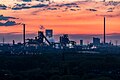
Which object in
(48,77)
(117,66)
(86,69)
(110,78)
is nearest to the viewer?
(110,78)

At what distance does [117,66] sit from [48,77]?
2781cm

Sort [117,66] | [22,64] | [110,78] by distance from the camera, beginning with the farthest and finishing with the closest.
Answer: [22,64], [117,66], [110,78]

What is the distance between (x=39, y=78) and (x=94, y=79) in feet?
27.2

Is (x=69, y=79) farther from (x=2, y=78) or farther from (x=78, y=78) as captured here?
(x=2, y=78)

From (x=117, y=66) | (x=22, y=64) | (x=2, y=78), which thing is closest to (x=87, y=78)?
(x=2, y=78)

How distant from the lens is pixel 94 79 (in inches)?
3049

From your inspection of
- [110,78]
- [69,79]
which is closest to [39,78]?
[69,79]

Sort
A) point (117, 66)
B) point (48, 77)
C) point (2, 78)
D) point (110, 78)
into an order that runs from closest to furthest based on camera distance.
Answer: point (2, 78) < point (110, 78) < point (48, 77) < point (117, 66)

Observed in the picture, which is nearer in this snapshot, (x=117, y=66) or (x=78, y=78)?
(x=78, y=78)

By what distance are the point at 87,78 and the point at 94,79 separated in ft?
15.2

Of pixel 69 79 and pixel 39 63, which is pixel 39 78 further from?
pixel 39 63

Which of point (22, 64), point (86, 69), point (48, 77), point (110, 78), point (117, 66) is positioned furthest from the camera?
point (22, 64)

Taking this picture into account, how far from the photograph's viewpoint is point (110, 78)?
80.4 m

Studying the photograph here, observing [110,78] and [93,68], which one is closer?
[110,78]
